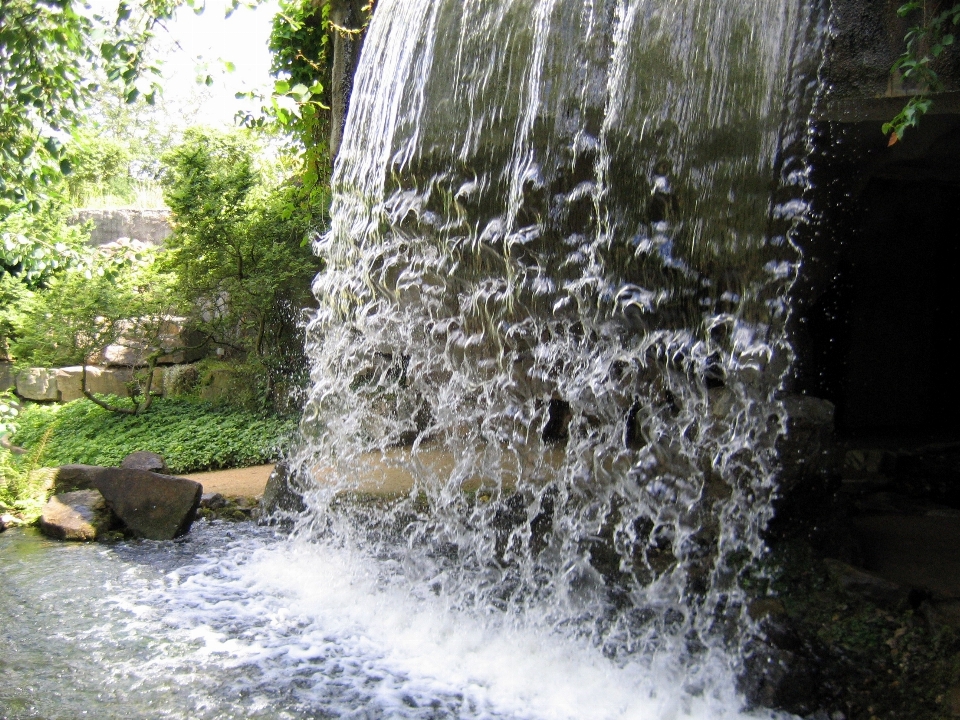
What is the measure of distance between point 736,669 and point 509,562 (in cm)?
148

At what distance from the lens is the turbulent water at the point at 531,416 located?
3285 mm

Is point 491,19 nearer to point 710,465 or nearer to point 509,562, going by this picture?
point 710,465

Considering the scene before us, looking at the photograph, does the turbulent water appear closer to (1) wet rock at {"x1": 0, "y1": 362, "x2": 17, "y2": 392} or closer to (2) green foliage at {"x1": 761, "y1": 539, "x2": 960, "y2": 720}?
(2) green foliage at {"x1": 761, "y1": 539, "x2": 960, "y2": 720}

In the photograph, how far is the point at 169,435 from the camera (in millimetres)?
8148

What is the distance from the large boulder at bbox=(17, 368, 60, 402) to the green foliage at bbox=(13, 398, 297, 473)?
1.40 m

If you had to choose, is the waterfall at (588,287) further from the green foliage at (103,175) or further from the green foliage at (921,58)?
the green foliage at (103,175)

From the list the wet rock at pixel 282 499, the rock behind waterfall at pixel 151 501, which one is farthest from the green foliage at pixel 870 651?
the rock behind waterfall at pixel 151 501

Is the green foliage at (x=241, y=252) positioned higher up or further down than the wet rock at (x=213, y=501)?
higher up

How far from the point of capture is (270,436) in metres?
8.02

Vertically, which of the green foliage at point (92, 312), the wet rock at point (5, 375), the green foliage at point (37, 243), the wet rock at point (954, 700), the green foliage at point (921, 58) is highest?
the green foliage at point (921, 58)

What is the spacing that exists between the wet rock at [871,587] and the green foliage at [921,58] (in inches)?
70.6

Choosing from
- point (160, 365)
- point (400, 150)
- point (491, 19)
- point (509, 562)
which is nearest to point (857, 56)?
point (491, 19)

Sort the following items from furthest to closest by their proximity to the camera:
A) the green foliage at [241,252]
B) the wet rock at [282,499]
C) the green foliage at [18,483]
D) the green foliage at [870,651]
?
the green foliage at [241,252], the green foliage at [18,483], the wet rock at [282,499], the green foliage at [870,651]

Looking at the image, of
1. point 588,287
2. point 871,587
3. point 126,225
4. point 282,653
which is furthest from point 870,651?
point 126,225
